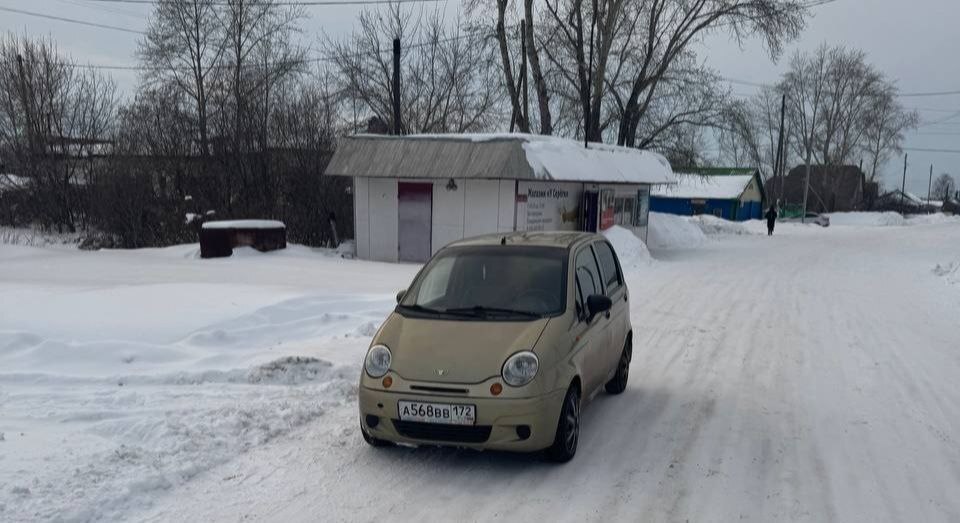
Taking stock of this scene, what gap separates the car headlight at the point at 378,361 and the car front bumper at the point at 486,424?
0.49 ft

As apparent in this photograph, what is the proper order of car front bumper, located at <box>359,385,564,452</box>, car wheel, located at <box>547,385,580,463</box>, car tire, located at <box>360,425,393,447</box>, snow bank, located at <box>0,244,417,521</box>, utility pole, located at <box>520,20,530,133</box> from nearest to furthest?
snow bank, located at <box>0,244,417,521</box>, car front bumper, located at <box>359,385,564,452</box>, car wheel, located at <box>547,385,580,463</box>, car tire, located at <box>360,425,393,447</box>, utility pole, located at <box>520,20,530,133</box>

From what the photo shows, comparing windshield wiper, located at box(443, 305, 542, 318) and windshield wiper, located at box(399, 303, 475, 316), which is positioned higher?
windshield wiper, located at box(443, 305, 542, 318)

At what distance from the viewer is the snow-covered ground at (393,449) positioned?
14.9 feet

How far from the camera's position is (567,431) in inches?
203

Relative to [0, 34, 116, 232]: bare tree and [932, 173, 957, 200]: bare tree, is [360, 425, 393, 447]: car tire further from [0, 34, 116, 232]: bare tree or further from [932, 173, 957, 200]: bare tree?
[932, 173, 957, 200]: bare tree

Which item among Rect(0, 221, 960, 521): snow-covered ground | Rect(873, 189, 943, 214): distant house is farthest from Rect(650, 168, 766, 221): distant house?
Rect(0, 221, 960, 521): snow-covered ground

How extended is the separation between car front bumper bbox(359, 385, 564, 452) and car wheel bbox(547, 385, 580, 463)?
81 millimetres

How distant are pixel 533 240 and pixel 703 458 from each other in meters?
2.30

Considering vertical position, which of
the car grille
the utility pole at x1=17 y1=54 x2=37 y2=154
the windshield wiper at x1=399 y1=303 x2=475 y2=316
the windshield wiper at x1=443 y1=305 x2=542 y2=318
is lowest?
the car grille

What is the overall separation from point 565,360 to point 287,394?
2792 millimetres

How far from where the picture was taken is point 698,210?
61.0 metres

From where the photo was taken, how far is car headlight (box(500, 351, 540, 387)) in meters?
4.89

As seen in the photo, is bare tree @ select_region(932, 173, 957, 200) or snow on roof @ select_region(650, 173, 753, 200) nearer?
snow on roof @ select_region(650, 173, 753, 200)

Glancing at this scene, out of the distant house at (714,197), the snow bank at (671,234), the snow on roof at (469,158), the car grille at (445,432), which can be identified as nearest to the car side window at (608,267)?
the car grille at (445,432)
